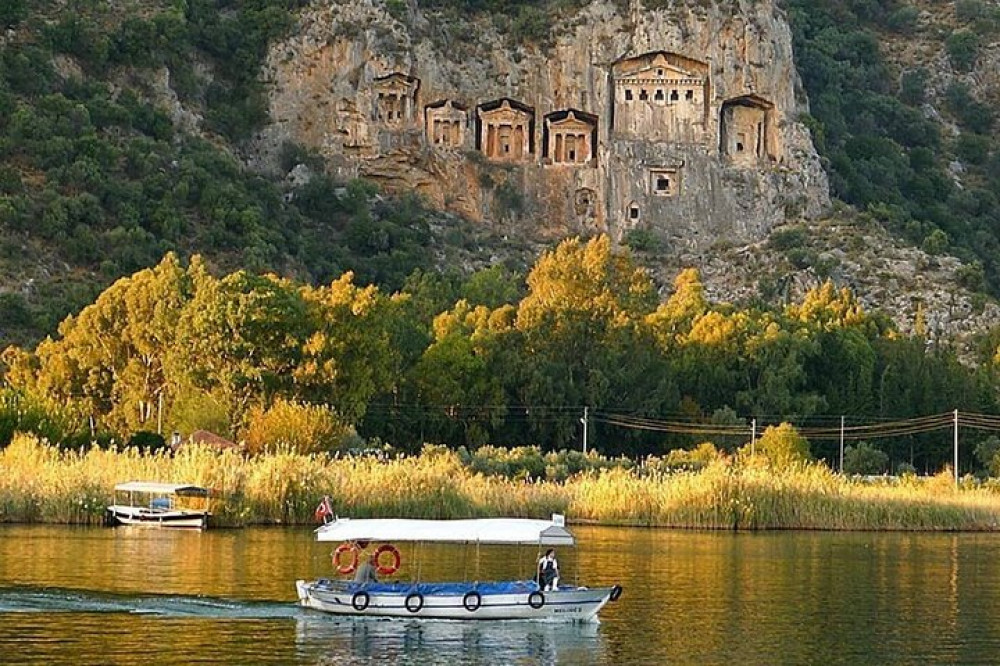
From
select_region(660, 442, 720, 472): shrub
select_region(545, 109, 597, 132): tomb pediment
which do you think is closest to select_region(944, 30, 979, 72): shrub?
select_region(545, 109, 597, 132): tomb pediment

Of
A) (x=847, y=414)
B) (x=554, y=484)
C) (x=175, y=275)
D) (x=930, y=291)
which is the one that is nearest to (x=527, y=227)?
(x=930, y=291)

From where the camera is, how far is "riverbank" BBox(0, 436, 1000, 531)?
61125 millimetres

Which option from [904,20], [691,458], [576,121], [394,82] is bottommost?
[691,458]

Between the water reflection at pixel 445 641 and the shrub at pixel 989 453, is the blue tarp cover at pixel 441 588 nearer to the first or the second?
the water reflection at pixel 445 641

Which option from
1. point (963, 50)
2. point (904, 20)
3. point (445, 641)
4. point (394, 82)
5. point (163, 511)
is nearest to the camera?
point (445, 641)

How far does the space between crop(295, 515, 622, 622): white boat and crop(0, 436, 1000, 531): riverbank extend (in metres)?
17.3

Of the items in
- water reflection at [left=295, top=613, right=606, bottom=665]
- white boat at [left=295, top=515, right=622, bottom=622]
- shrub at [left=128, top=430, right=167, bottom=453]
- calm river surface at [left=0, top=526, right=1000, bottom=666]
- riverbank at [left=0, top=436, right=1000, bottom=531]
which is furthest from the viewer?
shrub at [left=128, top=430, right=167, bottom=453]

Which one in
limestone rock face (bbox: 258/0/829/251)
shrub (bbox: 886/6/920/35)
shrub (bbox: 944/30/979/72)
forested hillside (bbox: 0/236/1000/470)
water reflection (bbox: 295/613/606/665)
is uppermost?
shrub (bbox: 886/6/920/35)

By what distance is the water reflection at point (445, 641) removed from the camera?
38000mm

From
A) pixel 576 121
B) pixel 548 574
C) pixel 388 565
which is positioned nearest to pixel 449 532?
pixel 548 574

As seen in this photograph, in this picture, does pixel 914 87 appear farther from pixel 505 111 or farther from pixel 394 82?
pixel 394 82

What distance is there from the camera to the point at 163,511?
60.7m

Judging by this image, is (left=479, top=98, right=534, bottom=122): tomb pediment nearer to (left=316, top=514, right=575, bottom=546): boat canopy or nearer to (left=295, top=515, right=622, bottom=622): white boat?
(left=316, top=514, right=575, bottom=546): boat canopy

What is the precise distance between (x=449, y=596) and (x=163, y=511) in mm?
20113
